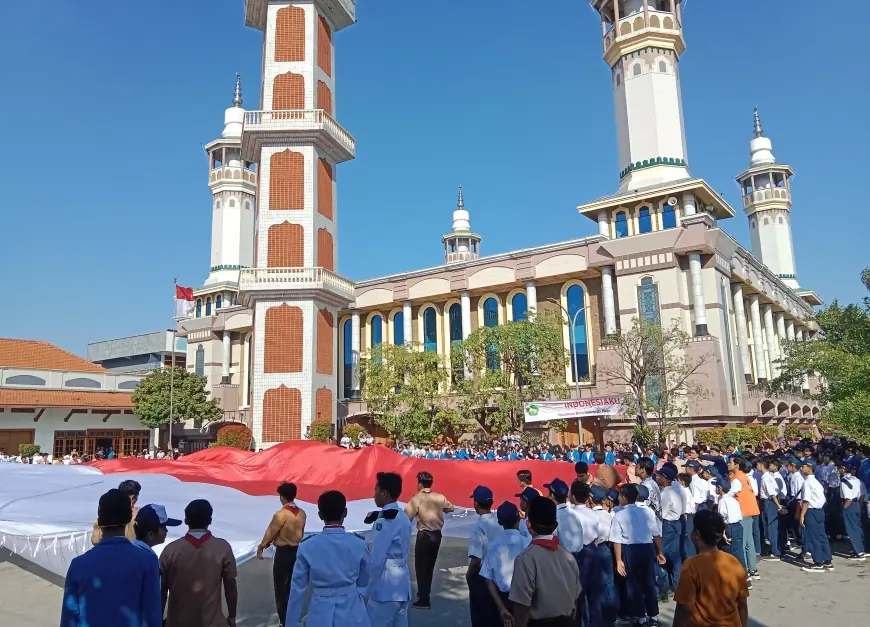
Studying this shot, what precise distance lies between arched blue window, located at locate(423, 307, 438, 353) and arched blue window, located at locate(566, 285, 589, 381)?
30.6ft

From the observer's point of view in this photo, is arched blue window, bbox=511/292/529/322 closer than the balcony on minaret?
No

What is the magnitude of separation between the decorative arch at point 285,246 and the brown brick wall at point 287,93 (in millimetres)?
5885

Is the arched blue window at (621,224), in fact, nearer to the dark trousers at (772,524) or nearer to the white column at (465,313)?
the white column at (465,313)

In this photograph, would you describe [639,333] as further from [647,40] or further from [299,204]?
[647,40]

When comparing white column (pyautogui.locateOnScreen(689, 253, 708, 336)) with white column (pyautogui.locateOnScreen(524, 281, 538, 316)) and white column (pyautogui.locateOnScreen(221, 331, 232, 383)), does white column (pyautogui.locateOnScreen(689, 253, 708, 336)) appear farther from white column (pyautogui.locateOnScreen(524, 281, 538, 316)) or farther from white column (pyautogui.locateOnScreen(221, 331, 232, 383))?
white column (pyautogui.locateOnScreen(221, 331, 232, 383))

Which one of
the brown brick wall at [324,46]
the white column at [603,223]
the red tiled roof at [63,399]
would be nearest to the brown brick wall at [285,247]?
the brown brick wall at [324,46]

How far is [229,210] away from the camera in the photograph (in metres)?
53.8

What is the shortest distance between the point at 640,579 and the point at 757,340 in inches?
1501

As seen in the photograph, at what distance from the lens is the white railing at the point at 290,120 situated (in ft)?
99.5

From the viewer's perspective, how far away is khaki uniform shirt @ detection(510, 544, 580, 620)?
4.36m

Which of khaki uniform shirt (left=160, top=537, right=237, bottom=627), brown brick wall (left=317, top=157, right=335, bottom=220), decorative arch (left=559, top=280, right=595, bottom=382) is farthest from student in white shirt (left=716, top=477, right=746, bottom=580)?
decorative arch (left=559, top=280, right=595, bottom=382)

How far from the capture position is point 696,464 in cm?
1035

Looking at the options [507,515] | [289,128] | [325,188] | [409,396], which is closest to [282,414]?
[409,396]

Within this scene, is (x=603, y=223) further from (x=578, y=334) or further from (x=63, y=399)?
(x=63, y=399)
